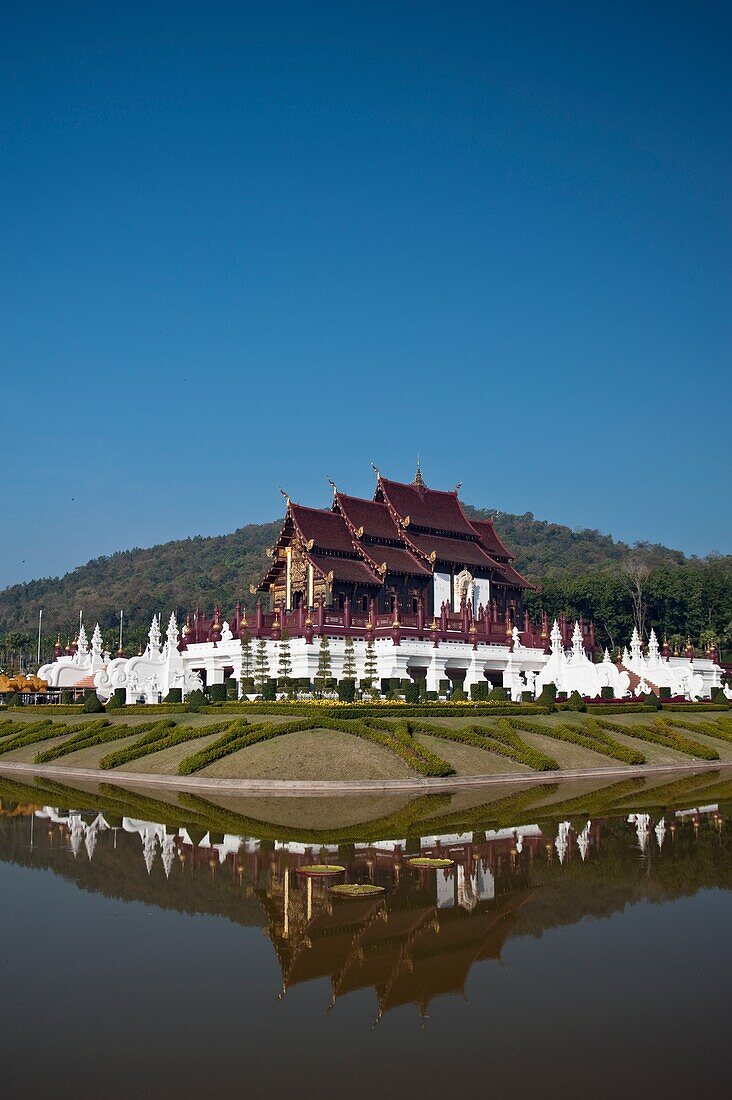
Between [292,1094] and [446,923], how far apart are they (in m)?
6.75

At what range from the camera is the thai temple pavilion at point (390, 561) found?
58500 mm

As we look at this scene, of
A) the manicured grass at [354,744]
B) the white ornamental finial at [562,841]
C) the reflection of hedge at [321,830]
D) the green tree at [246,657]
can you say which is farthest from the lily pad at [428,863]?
the green tree at [246,657]

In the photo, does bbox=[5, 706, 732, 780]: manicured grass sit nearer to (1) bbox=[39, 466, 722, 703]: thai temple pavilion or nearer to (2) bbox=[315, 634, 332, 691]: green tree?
(2) bbox=[315, 634, 332, 691]: green tree

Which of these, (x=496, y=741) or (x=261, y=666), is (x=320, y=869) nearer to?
(x=496, y=741)

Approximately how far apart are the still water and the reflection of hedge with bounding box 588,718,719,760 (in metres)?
17.8

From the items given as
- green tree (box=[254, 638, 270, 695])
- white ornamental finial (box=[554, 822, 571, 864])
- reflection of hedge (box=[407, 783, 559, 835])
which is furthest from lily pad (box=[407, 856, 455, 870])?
green tree (box=[254, 638, 270, 695])

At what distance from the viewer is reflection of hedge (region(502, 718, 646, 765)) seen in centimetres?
4144

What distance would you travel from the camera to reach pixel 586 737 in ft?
141

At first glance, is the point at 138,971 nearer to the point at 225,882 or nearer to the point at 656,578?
the point at 225,882

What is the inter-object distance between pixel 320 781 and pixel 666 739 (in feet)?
62.5

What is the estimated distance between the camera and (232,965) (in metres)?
14.7

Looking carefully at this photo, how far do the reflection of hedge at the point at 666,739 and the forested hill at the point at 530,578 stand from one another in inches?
1673

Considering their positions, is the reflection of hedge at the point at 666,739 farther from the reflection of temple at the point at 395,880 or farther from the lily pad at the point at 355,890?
the lily pad at the point at 355,890

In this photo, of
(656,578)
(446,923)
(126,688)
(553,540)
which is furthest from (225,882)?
(553,540)
